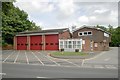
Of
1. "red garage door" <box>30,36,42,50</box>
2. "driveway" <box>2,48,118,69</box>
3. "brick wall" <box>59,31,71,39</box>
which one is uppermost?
"brick wall" <box>59,31,71,39</box>

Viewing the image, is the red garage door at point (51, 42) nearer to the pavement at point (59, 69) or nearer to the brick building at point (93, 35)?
the brick building at point (93, 35)

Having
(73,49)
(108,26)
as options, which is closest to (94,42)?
(73,49)

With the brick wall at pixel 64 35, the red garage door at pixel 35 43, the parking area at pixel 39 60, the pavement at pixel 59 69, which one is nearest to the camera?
the pavement at pixel 59 69

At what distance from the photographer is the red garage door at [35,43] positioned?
4816 cm

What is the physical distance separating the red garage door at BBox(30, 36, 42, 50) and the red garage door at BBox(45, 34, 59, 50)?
1951 mm

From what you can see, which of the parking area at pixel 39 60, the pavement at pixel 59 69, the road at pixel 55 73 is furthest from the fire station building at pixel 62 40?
the road at pixel 55 73

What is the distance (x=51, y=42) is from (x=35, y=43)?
4414 mm

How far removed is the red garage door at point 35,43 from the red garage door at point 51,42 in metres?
1.95

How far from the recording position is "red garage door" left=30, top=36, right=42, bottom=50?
4816 centimetres

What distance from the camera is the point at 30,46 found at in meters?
49.8

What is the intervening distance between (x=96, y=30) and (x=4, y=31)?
69.3 ft

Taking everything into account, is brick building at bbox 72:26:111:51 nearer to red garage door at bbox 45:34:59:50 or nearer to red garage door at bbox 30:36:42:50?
red garage door at bbox 45:34:59:50

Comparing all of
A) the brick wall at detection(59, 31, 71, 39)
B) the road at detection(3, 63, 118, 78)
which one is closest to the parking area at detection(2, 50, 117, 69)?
the road at detection(3, 63, 118, 78)

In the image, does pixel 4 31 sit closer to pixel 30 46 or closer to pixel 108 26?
pixel 30 46
